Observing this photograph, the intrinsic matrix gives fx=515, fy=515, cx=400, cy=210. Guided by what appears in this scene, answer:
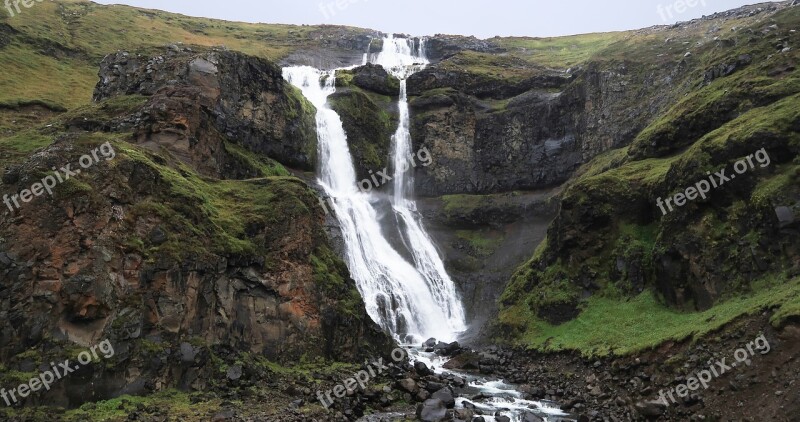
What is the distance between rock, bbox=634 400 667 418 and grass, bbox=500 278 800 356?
124 inches

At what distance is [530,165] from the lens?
58.1m

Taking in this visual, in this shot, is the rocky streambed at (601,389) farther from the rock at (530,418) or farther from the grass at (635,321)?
the grass at (635,321)

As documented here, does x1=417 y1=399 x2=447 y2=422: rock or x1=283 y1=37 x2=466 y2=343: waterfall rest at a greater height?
x1=283 y1=37 x2=466 y2=343: waterfall

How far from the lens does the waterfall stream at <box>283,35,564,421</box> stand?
31.4m

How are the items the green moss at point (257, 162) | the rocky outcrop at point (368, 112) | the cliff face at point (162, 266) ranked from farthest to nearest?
the rocky outcrop at point (368, 112) < the green moss at point (257, 162) < the cliff face at point (162, 266)

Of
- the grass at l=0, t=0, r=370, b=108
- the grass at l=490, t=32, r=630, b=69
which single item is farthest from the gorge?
the grass at l=490, t=32, r=630, b=69

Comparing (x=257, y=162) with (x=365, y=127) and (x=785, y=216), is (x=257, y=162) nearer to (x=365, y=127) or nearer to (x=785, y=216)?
(x=365, y=127)

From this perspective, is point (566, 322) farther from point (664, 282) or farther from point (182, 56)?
point (182, 56)

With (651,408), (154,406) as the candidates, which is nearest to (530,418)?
(651,408)

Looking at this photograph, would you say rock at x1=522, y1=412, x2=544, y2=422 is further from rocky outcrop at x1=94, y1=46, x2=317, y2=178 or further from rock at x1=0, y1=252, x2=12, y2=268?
rocky outcrop at x1=94, y1=46, x2=317, y2=178

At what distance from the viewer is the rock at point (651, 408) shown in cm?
1639

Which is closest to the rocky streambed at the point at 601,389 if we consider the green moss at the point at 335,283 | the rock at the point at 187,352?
the green moss at the point at 335,283

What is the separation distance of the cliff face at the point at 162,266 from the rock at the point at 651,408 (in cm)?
1189

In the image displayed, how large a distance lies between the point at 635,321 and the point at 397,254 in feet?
75.0
